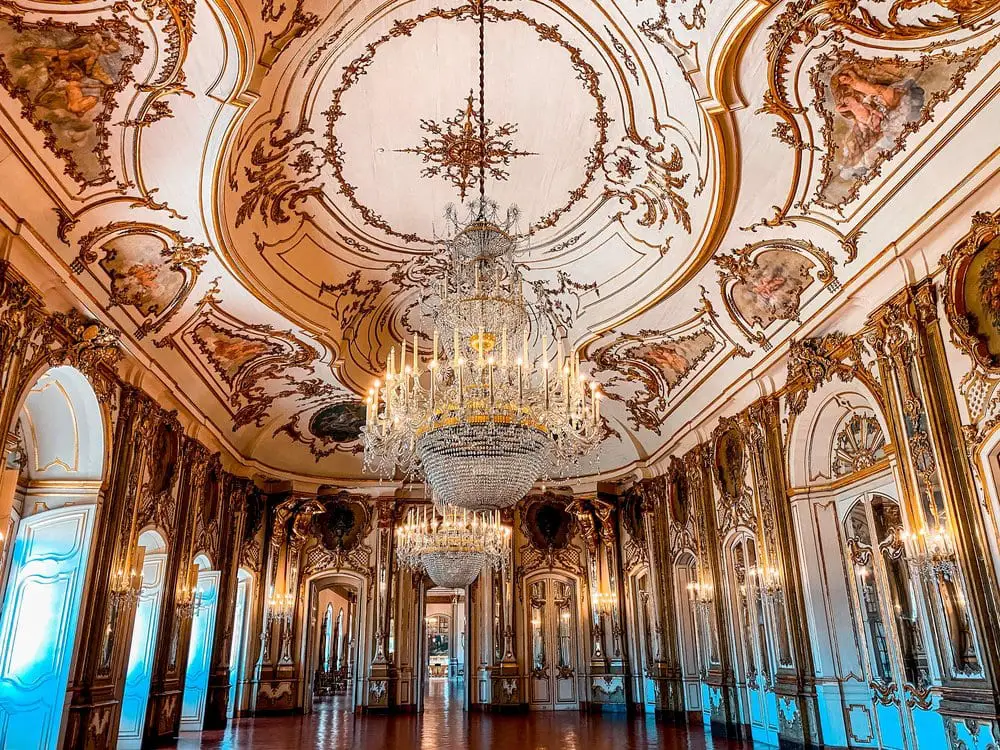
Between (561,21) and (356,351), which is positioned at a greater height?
(561,21)

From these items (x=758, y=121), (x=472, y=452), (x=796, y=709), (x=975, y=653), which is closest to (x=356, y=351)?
(x=472, y=452)

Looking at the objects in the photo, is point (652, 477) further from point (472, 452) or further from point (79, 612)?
point (79, 612)

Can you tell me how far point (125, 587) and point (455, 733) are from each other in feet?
18.1

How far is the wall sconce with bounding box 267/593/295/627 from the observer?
15000 mm

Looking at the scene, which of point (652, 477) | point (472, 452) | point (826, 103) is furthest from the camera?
point (652, 477)

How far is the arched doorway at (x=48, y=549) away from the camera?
805cm

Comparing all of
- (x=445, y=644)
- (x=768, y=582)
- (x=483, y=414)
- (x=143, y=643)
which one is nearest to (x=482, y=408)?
(x=483, y=414)

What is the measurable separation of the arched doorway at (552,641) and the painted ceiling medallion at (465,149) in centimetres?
1041

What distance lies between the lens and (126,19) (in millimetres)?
5754

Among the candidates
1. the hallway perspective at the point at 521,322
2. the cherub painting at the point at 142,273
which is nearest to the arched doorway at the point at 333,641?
the hallway perspective at the point at 521,322

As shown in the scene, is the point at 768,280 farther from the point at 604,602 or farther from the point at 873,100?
the point at 604,602

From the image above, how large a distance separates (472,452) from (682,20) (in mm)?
4326

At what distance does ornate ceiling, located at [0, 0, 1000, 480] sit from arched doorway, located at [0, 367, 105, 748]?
1.20 meters

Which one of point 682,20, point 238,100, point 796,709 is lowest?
point 796,709
